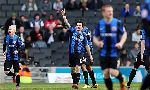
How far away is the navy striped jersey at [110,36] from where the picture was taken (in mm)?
15203

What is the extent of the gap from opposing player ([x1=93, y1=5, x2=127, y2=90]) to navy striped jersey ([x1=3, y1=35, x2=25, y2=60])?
627 cm

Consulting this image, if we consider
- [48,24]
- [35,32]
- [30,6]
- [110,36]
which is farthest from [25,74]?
[110,36]

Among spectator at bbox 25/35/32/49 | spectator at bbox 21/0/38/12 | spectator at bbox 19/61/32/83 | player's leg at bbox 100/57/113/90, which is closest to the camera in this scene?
player's leg at bbox 100/57/113/90

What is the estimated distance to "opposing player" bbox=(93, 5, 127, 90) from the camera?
15.1m

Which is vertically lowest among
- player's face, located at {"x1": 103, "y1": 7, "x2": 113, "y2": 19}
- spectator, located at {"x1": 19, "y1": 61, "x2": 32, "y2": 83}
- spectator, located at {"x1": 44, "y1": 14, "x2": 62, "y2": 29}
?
spectator, located at {"x1": 19, "y1": 61, "x2": 32, "y2": 83}

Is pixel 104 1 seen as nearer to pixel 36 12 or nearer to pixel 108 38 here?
pixel 36 12

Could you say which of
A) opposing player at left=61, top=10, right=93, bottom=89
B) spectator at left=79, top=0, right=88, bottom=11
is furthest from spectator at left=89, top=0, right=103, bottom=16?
opposing player at left=61, top=10, right=93, bottom=89

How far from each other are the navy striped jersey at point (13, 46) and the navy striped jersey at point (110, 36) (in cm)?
631

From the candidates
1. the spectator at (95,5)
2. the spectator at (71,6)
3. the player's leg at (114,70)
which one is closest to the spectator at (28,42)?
the spectator at (71,6)

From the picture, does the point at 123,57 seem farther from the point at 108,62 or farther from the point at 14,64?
the point at 108,62

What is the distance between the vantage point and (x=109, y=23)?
15289mm

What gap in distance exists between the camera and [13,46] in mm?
21172

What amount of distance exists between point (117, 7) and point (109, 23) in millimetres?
20720

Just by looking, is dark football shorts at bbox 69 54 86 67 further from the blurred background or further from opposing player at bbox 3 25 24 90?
the blurred background
